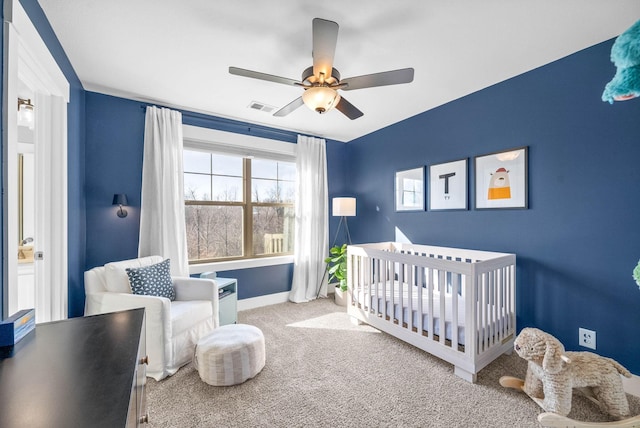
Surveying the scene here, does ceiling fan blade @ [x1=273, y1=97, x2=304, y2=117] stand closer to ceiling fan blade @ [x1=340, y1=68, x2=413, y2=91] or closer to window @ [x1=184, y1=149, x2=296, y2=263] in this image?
ceiling fan blade @ [x1=340, y1=68, x2=413, y2=91]

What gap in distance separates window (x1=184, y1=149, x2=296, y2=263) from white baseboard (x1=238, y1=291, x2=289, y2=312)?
0.54 m

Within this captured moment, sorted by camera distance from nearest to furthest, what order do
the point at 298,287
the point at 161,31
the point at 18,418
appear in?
the point at 18,418 → the point at 161,31 → the point at 298,287

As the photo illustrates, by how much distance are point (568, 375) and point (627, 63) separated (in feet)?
5.33

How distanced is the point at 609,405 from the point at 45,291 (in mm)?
3663

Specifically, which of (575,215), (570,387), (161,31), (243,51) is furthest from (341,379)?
(161,31)

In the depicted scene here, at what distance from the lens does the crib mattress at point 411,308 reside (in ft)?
6.70

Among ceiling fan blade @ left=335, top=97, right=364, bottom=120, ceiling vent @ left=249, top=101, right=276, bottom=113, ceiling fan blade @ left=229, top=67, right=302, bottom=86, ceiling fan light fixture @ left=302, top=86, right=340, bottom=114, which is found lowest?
ceiling fan light fixture @ left=302, top=86, right=340, bottom=114

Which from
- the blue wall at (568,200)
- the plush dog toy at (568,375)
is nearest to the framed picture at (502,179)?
the blue wall at (568,200)

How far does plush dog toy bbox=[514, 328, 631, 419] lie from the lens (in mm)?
1512

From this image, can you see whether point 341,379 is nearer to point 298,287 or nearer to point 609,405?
point 609,405

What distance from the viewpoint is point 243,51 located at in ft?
6.42

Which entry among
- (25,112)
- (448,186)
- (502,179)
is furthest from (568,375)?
(25,112)

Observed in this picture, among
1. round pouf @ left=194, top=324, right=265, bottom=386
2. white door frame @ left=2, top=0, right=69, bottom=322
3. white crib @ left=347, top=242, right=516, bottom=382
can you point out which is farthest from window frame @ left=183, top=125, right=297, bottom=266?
white crib @ left=347, top=242, right=516, bottom=382

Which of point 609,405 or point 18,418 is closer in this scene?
point 18,418
